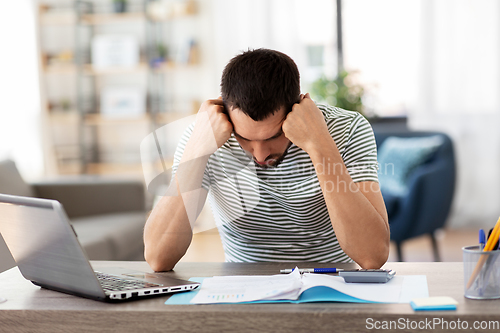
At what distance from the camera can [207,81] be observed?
12.9ft

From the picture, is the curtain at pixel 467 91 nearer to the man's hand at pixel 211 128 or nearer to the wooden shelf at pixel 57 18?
the wooden shelf at pixel 57 18

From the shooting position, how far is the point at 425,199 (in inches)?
98.2

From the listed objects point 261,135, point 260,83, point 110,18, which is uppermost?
point 110,18

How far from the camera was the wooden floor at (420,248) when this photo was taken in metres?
2.96

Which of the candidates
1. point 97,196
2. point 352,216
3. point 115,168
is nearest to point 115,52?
point 115,168

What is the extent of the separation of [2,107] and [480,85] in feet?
11.0

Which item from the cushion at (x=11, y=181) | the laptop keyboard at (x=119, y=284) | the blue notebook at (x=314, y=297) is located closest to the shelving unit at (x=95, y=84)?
the cushion at (x=11, y=181)

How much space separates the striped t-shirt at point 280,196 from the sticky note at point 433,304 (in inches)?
17.4

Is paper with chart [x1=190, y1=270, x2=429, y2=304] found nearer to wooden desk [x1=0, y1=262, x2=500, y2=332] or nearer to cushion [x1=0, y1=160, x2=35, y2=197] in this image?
wooden desk [x1=0, y1=262, x2=500, y2=332]

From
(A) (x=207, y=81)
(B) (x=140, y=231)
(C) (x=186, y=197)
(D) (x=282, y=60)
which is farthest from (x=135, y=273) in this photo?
(A) (x=207, y=81)

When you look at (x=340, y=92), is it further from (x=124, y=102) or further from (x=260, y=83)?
(x=260, y=83)

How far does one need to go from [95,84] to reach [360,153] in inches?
134

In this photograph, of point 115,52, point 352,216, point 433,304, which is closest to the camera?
point 433,304

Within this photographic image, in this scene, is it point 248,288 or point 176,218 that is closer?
point 248,288
